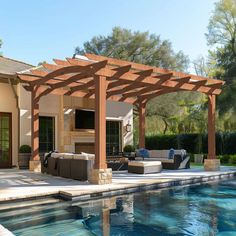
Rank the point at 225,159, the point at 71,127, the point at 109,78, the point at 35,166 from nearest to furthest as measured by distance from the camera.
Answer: the point at 109,78
the point at 35,166
the point at 71,127
the point at 225,159

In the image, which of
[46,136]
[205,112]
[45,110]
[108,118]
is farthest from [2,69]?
[205,112]

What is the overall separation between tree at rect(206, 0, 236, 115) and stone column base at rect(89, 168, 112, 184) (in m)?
11.4

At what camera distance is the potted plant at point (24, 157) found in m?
14.1

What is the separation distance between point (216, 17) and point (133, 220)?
57.7 ft

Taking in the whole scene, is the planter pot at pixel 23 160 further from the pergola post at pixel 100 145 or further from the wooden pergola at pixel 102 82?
the pergola post at pixel 100 145

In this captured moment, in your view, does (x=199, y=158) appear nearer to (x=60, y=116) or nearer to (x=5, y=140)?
A: (x=60, y=116)

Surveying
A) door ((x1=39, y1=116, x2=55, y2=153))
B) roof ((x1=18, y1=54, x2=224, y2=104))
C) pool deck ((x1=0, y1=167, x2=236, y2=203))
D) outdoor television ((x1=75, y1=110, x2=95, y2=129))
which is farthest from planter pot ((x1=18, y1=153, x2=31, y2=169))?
pool deck ((x1=0, y1=167, x2=236, y2=203))

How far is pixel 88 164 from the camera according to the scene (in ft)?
32.2

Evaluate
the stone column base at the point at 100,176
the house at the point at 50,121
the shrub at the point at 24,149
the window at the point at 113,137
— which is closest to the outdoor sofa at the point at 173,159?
the window at the point at 113,137

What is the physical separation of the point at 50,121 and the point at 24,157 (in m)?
2.37

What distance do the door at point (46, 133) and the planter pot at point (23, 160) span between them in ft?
3.81

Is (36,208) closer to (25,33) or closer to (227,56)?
(227,56)

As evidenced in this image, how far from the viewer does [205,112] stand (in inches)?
825

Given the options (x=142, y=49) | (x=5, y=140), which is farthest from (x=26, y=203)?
(x=142, y=49)
